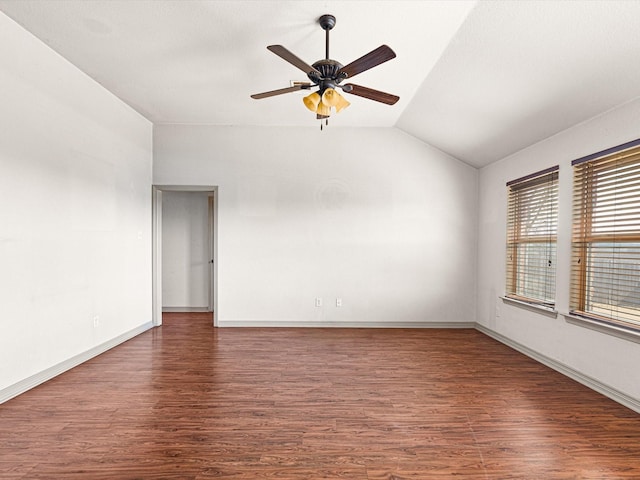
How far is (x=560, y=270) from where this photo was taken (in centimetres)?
352

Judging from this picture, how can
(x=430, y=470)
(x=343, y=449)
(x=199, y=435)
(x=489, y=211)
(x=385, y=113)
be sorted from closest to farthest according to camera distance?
1. (x=430, y=470)
2. (x=343, y=449)
3. (x=199, y=435)
4. (x=385, y=113)
5. (x=489, y=211)

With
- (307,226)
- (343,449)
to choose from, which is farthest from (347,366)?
(307,226)

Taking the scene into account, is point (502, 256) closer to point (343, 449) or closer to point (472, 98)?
point (472, 98)

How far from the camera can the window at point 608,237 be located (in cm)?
276

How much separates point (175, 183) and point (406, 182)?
11.2 ft

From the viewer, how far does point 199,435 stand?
2.27 m

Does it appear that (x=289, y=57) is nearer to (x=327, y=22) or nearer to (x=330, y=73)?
(x=330, y=73)

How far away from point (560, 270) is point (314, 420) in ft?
9.33

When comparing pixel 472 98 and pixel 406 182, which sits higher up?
pixel 472 98

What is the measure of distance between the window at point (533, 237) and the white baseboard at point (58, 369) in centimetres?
488

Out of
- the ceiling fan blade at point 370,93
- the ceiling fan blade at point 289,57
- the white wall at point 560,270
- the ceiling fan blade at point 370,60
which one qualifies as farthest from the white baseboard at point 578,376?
the ceiling fan blade at point 289,57

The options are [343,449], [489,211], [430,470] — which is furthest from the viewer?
[489,211]

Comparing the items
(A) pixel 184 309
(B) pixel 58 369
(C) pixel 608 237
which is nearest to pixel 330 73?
(C) pixel 608 237

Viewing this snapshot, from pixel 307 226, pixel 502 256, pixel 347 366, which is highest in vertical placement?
pixel 307 226
